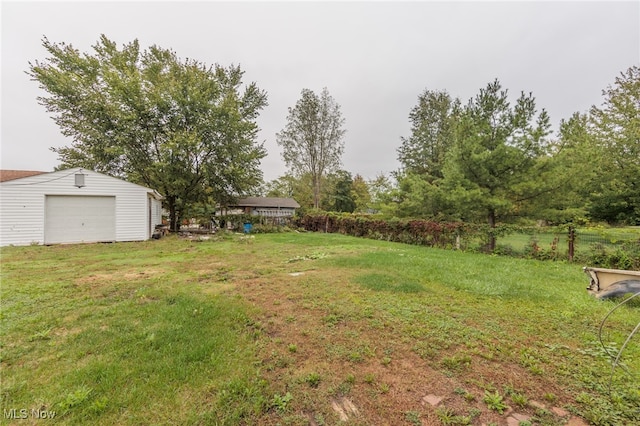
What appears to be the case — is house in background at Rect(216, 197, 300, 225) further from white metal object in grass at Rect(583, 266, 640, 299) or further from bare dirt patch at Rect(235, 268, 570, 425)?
white metal object in grass at Rect(583, 266, 640, 299)

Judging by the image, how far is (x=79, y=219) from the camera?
419 inches

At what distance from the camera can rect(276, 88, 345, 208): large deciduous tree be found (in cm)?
2372

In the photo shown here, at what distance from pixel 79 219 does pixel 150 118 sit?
6464mm

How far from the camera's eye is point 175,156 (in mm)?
14211


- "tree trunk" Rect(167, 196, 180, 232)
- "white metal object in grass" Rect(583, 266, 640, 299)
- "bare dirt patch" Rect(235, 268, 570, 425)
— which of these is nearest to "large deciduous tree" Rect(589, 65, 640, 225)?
"white metal object in grass" Rect(583, 266, 640, 299)

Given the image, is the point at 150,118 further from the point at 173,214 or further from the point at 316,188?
the point at 316,188

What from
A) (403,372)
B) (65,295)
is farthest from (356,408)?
(65,295)

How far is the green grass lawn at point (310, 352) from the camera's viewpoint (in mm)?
1773

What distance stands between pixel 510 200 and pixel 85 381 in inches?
457

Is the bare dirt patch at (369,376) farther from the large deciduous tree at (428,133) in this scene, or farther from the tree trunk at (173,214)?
the large deciduous tree at (428,133)

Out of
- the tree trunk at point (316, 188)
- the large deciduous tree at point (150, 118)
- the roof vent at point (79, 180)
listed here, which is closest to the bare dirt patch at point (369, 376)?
the roof vent at point (79, 180)

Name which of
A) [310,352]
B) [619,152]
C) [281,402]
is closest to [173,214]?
[310,352]

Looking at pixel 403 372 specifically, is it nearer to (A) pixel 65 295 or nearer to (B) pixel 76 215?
(A) pixel 65 295

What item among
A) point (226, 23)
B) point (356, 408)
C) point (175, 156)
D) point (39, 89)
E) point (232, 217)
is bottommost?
point (356, 408)
